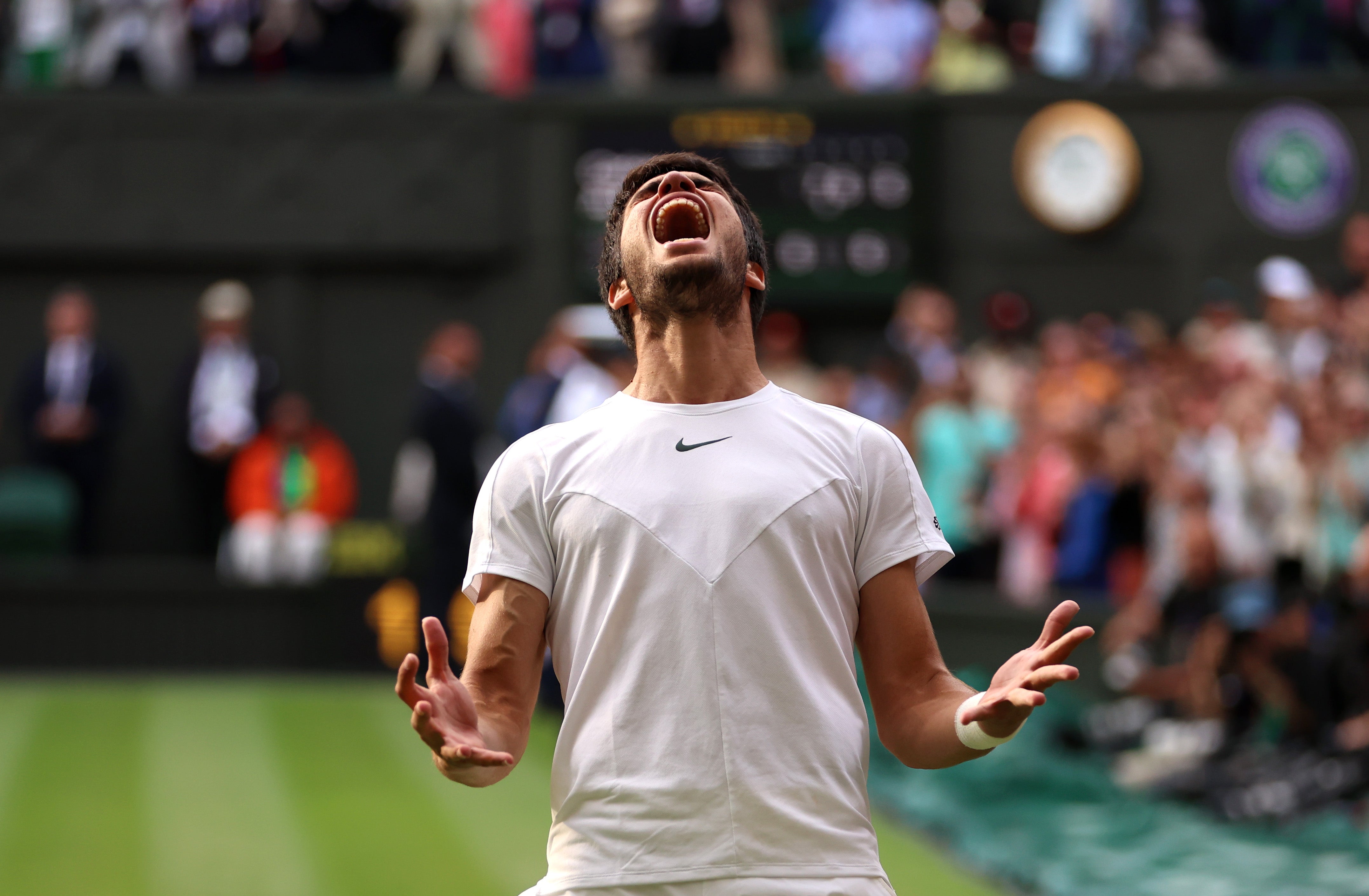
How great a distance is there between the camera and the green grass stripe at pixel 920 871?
6.47 m

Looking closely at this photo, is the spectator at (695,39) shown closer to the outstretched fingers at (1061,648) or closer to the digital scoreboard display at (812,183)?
the digital scoreboard display at (812,183)

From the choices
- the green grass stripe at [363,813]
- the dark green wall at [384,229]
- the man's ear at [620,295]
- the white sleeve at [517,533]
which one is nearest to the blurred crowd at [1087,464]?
the dark green wall at [384,229]

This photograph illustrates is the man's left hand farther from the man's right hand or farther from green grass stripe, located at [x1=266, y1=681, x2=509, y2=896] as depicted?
green grass stripe, located at [x1=266, y1=681, x2=509, y2=896]

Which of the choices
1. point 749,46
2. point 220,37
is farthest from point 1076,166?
point 220,37

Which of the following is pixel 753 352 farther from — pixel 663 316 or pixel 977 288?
pixel 977 288

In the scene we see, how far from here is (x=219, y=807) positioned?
7.94 meters

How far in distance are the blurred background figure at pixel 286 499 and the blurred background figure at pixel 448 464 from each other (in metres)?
2.26

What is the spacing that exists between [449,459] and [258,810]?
3395mm

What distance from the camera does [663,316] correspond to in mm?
2721

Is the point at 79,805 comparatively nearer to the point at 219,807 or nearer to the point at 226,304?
the point at 219,807

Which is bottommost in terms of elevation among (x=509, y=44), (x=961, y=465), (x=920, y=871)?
(x=920, y=871)

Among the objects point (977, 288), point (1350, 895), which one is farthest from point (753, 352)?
point (977, 288)

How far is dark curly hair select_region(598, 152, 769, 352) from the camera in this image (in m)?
2.80

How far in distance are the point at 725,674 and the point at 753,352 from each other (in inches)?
19.7
